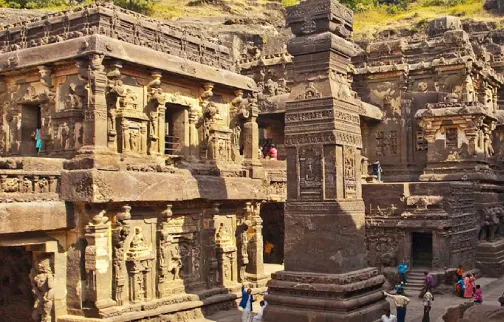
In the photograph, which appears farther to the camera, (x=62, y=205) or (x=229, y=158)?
(x=229, y=158)

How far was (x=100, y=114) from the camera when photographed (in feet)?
41.5

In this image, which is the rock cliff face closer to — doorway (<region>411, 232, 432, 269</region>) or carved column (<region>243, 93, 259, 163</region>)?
carved column (<region>243, 93, 259, 163</region>)

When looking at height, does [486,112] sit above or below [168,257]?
above

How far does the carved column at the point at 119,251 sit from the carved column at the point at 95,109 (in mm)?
1390

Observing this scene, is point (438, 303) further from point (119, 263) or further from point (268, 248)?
point (119, 263)

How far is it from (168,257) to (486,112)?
44.5ft

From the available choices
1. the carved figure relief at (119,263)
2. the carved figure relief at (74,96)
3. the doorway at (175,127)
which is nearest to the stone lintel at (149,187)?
the carved figure relief at (119,263)

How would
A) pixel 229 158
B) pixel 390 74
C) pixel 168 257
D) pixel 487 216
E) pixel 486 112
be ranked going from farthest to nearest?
1. pixel 390 74
2. pixel 486 112
3. pixel 487 216
4. pixel 229 158
5. pixel 168 257

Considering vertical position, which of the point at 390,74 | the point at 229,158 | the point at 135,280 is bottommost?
the point at 135,280

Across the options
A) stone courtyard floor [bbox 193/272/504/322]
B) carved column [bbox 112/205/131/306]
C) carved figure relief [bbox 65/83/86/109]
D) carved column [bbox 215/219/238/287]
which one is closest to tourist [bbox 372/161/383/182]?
stone courtyard floor [bbox 193/272/504/322]

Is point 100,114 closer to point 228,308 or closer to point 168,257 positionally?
point 168,257

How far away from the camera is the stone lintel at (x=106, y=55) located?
12.8 metres

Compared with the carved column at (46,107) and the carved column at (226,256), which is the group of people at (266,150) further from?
the carved column at (46,107)

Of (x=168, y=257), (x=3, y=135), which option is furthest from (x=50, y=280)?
(x=3, y=135)
